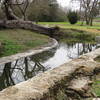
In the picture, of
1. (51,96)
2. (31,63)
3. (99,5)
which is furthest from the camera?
(99,5)

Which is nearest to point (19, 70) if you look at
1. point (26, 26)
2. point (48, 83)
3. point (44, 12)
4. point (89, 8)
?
point (48, 83)

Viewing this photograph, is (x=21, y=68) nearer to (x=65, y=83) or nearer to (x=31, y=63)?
(x=31, y=63)

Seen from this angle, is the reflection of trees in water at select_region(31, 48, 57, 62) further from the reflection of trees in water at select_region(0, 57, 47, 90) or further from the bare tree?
the bare tree

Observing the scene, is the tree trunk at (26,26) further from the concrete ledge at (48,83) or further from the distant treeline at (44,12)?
the concrete ledge at (48,83)

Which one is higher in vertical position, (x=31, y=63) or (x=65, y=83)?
(x=65, y=83)

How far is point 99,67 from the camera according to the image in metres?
5.13

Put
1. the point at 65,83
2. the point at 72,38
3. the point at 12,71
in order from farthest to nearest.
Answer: the point at 72,38 < the point at 12,71 < the point at 65,83

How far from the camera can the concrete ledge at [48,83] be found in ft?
10.4

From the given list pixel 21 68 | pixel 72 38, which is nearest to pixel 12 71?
pixel 21 68

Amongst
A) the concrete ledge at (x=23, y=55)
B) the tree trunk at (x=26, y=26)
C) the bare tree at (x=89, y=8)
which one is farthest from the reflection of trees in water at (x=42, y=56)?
the bare tree at (x=89, y=8)

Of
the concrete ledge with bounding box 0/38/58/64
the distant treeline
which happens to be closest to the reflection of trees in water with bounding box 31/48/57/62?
the concrete ledge with bounding box 0/38/58/64

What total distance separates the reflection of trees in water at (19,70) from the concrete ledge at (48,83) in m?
2.49

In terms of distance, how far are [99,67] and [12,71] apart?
372 cm

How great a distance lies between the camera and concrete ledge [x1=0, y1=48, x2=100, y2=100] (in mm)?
3175
